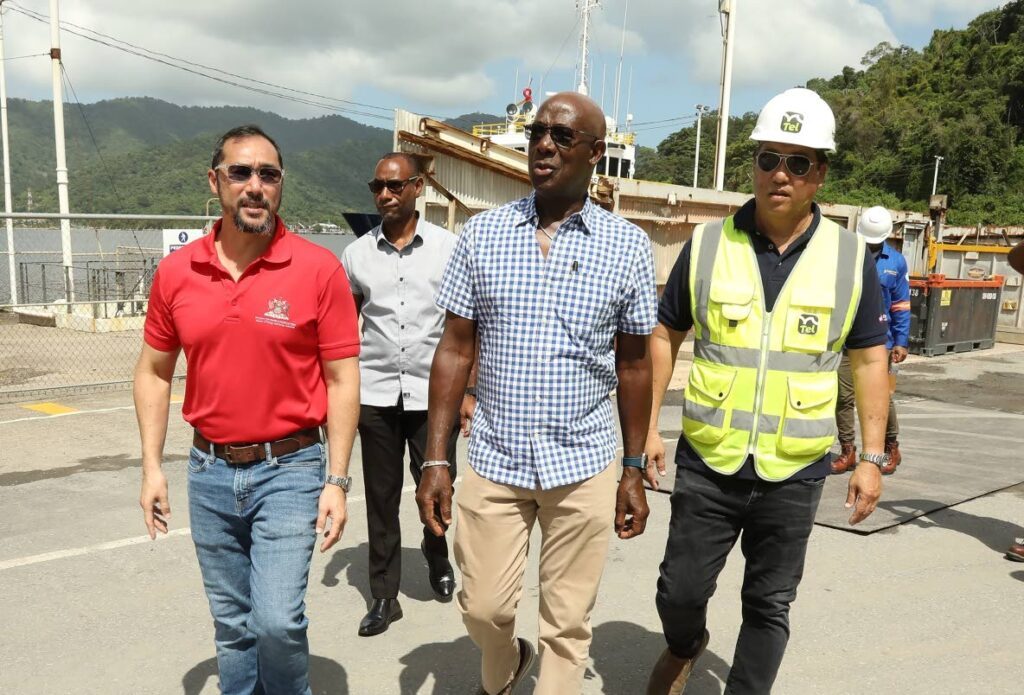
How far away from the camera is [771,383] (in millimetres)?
2961

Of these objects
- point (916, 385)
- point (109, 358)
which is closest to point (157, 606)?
point (109, 358)

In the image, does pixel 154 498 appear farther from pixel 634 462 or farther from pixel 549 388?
pixel 634 462

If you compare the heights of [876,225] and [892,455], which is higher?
[876,225]

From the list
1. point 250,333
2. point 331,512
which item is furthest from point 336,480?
point 250,333

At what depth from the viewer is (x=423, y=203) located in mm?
11891

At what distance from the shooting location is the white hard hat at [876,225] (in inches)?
270

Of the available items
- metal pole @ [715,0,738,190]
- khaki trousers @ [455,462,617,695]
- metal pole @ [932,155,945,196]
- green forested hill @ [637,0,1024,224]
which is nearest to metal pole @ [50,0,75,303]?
metal pole @ [715,0,738,190]

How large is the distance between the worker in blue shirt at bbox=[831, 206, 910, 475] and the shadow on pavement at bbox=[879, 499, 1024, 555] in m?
0.96

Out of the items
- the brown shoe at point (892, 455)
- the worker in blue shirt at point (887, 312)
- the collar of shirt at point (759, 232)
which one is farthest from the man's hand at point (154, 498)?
the brown shoe at point (892, 455)

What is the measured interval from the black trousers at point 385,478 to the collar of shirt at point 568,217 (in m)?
1.47

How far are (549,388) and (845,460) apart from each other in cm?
519

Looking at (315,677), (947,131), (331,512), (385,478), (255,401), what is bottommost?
(315,677)

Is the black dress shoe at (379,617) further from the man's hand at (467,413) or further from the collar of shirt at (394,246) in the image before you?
the collar of shirt at (394,246)

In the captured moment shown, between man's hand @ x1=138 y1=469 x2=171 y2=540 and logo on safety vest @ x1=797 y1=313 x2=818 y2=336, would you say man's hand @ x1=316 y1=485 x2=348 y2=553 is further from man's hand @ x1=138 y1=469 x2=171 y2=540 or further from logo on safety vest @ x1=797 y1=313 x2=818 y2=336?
logo on safety vest @ x1=797 y1=313 x2=818 y2=336
